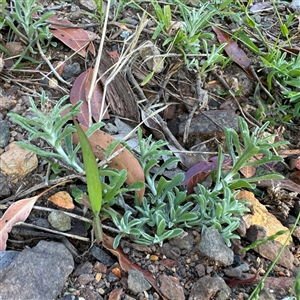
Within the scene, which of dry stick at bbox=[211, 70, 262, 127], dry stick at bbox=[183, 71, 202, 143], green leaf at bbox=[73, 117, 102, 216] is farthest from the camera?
dry stick at bbox=[211, 70, 262, 127]

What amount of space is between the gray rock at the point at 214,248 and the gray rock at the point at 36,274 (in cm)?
51

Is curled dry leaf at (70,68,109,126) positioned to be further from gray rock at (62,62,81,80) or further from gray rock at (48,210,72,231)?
gray rock at (48,210,72,231)

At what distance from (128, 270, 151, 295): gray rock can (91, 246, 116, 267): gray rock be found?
0.35ft

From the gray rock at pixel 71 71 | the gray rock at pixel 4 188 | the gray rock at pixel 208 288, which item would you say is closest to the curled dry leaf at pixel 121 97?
the gray rock at pixel 71 71

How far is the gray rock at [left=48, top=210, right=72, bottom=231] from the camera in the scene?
60.9 inches

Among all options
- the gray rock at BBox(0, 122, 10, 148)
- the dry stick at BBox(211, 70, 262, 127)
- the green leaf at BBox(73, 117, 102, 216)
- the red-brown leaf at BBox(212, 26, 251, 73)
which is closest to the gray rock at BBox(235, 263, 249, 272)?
the green leaf at BBox(73, 117, 102, 216)

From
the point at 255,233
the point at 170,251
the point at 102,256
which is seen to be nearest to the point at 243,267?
the point at 255,233

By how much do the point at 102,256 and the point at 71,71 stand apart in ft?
3.34

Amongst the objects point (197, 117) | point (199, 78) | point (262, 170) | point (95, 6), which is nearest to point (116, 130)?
point (197, 117)

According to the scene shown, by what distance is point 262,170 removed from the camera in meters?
1.94

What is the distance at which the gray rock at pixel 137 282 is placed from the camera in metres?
1.42

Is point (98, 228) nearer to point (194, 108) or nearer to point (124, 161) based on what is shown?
point (124, 161)

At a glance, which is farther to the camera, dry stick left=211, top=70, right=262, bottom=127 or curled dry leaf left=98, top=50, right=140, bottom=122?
dry stick left=211, top=70, right=262, bottom=127

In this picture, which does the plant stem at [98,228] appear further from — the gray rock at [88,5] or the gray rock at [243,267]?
the gray rock at [88,5]
